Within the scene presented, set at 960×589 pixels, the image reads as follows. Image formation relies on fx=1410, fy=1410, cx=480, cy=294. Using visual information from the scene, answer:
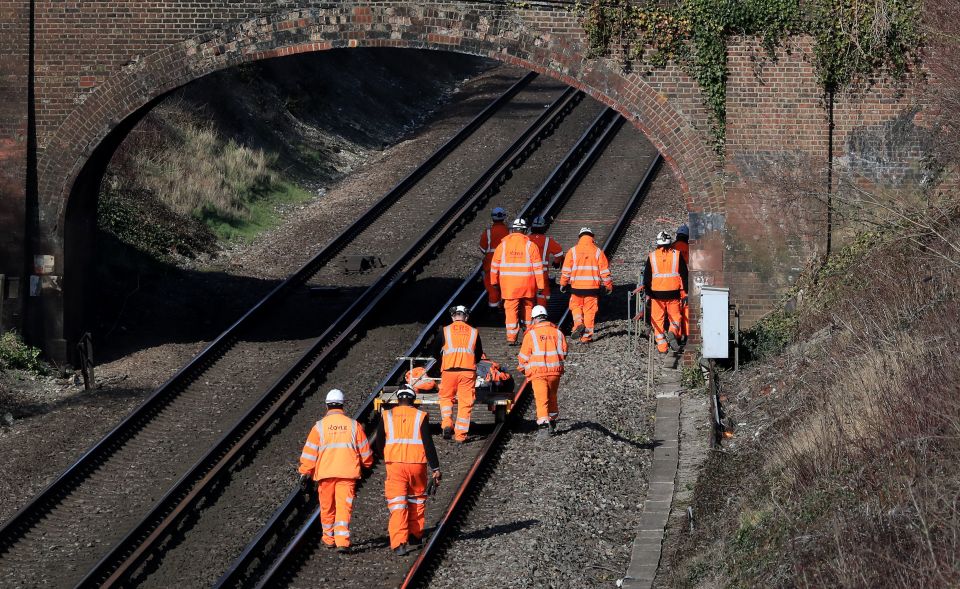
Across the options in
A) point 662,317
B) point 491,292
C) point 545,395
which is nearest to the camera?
point 545,395

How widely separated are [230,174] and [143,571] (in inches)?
629

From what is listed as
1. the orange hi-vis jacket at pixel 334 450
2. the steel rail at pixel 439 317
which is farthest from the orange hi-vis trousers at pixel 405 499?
the steel rail at pixel 439 317

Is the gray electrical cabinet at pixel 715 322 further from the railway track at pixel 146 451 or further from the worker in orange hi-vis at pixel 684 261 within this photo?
the railway track at pixel 146 451

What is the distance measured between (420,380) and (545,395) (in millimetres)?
1772

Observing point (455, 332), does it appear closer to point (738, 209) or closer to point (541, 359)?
point (541, 359)

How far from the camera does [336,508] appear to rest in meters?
12.9

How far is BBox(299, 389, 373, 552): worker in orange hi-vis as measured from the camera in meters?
12.7

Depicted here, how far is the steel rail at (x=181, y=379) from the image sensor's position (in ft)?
47.0

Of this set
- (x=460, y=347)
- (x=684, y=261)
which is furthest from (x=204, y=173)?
(x=460, y=347)

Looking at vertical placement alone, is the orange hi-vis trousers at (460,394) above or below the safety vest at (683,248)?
below

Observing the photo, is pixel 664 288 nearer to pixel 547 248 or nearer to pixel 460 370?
pixel 547 248

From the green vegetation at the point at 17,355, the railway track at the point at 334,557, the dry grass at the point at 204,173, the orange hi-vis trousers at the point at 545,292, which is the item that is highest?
the dry grass at the point at 204,173

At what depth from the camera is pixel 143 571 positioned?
13195 millimetres

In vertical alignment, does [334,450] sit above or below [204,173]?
below
